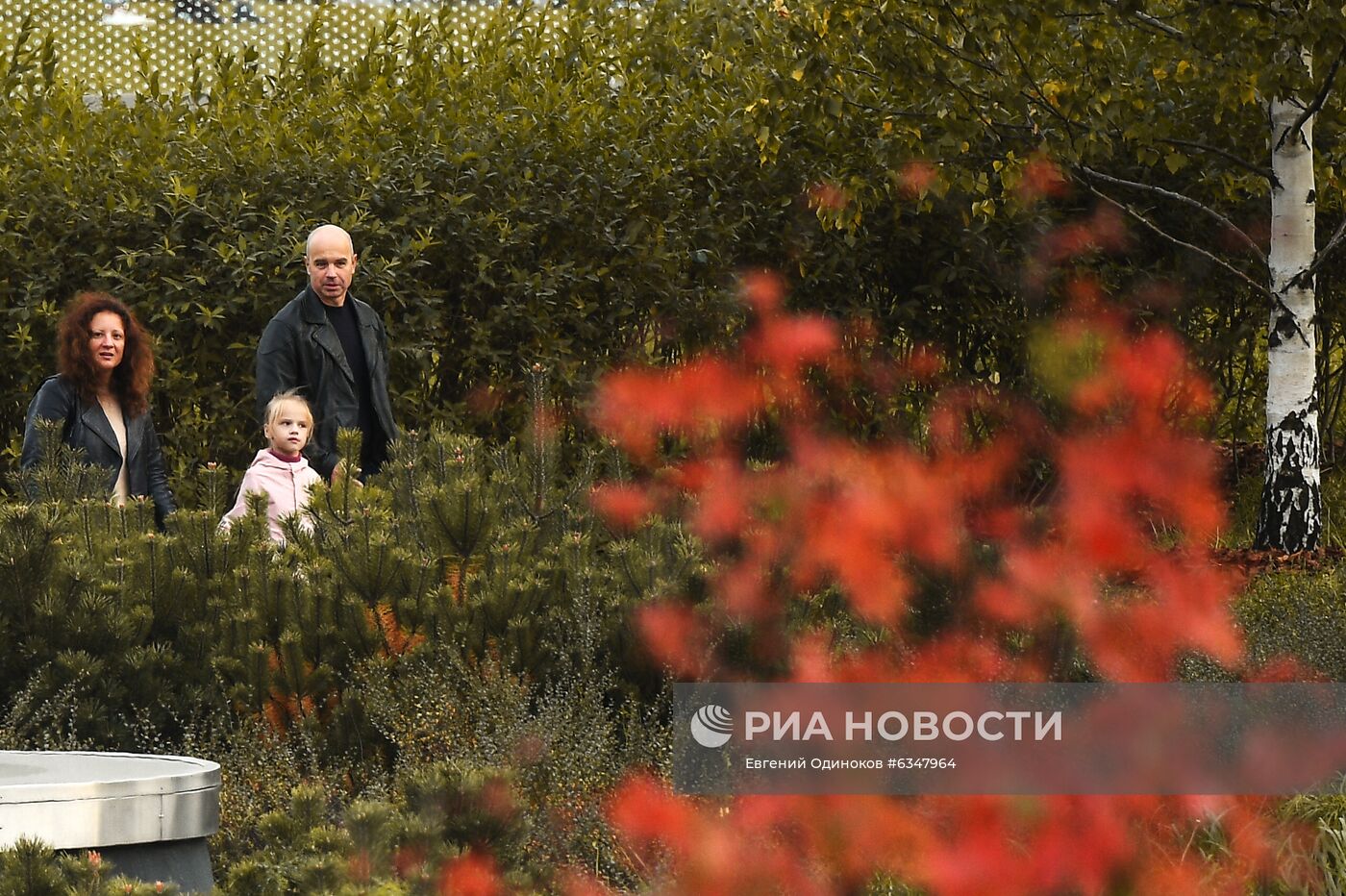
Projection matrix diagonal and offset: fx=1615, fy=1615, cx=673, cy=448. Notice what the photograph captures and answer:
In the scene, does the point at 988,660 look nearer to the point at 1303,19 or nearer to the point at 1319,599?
the point at 1319,599

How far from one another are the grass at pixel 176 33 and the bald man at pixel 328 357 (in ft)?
9.54

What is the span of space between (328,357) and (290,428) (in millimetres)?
464

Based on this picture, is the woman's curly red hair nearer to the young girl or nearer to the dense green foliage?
the young girl

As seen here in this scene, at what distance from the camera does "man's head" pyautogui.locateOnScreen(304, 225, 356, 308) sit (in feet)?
18.8

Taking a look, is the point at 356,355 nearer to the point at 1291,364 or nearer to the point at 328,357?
the point at 328,357

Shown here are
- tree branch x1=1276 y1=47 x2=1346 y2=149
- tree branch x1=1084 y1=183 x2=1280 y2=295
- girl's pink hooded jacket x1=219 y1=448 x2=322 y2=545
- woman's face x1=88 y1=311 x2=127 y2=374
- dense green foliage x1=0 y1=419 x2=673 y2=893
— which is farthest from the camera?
tree branch x1=1084 y1=183 x2=1280 y2=295

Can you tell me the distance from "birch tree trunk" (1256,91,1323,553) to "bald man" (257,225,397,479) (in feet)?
12.8

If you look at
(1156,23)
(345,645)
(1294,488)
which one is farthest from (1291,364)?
(345,645)

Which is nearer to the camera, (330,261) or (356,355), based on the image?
(330,261)

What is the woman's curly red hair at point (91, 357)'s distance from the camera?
5.75m

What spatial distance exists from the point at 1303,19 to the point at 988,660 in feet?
12.2

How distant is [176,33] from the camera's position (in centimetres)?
875

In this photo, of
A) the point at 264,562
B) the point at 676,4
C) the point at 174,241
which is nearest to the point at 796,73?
the point at 676,4

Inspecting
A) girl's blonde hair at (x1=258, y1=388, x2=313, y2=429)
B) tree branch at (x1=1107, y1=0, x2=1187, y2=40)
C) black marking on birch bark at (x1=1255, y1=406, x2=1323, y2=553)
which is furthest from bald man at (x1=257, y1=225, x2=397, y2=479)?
black marking on birch bark at (x1=1255, y1=406, x2=1323, y2=553)
